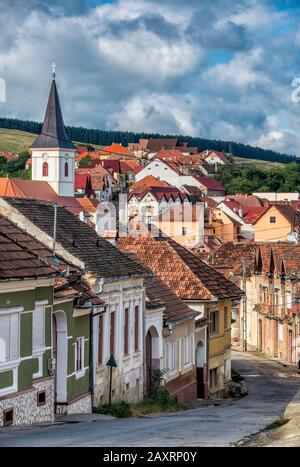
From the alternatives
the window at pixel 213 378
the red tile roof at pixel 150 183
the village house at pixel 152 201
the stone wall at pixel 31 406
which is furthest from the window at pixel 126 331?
the red tile roof at pixel 150 183

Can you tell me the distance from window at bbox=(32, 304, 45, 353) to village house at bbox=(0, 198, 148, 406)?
14.2 feet

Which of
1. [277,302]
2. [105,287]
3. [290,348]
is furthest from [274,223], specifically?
[105,287]

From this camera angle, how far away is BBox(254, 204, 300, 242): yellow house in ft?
380

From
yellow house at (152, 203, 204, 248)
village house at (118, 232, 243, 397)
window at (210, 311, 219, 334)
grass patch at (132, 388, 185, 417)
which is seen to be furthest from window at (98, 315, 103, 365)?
yellow house at (152, 203, 204, 248)

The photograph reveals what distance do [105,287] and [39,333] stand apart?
18.5 feet

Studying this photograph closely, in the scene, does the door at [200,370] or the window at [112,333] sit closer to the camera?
the window at [112,333]

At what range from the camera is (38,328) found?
21.2 meters

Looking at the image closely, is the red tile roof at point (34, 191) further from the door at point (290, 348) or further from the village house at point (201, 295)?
the village house at point (201, 295)

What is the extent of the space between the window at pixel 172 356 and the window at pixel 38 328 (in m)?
12.8

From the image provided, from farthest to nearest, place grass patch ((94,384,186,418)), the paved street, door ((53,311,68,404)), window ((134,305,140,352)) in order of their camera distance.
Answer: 1. window ((134,305,140,352))
2. grass patch ((94,384,186,418))
3. door ((53,311,68,404))
4. the paved street

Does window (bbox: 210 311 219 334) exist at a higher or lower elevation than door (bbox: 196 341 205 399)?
higher

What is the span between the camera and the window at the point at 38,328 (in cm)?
2103

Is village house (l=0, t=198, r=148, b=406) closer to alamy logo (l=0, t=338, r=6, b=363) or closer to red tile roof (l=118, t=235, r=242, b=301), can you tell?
alamy logo (l=0, t=338, r=6, b=363)

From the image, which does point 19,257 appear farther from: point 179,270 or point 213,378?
point 213,378
